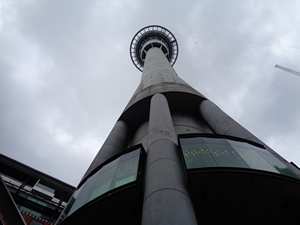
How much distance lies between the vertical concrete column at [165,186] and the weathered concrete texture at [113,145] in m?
6.03

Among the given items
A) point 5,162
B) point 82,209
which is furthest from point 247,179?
point 5,162

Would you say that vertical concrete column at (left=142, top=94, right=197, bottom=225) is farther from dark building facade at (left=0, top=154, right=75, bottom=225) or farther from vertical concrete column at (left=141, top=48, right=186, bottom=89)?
vertical concrete column at (left=141, top=48, right=186, bottom=89)

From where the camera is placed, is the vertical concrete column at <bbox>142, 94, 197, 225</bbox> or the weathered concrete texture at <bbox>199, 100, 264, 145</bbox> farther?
the weathered concrete texture at <bbox>199, 100, 264, 145</bbox>

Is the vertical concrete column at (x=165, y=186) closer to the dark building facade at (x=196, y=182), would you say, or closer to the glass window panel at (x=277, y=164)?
the dark building facade at (x=196, y=182)

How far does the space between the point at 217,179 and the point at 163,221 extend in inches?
211

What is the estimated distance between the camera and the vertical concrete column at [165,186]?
328 inches

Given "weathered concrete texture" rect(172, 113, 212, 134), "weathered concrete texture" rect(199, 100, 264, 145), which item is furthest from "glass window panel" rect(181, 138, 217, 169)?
"weathered concrete texture" rect(172, 113, 212, 134)

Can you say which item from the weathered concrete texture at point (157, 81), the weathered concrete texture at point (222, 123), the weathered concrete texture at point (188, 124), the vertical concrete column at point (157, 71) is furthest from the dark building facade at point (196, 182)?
the vertical concrete column at point (157, 71)

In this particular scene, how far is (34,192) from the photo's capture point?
27.9 meters

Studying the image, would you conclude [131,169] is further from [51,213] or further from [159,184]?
[51,213]

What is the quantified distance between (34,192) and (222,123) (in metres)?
19.9

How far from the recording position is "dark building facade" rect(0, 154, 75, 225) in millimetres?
25953

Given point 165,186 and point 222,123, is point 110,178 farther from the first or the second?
point 222,123

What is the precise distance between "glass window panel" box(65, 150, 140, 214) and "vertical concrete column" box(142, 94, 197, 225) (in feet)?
3.81
